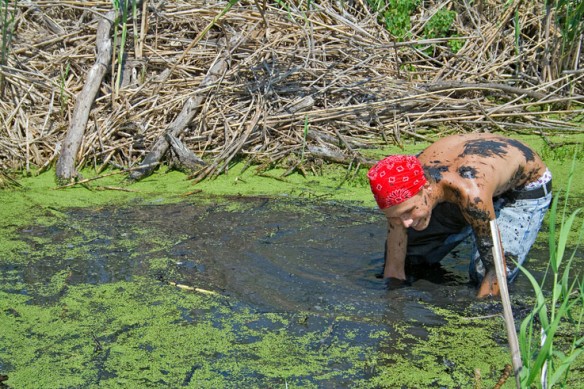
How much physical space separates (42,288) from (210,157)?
2.43m

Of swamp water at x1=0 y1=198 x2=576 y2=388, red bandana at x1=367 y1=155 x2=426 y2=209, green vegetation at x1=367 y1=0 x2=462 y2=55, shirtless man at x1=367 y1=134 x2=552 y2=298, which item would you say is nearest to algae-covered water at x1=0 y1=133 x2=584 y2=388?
swamp water at x1=0 y1=198 x2=576 y2=388

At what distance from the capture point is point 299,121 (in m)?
6.82

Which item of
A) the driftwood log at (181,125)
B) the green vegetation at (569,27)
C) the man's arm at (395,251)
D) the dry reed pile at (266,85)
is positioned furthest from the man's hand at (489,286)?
the green vegetation at (569,27)

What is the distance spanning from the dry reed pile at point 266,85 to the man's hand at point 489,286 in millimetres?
2382

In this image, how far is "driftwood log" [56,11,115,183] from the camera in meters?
6.44

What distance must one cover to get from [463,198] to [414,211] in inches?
8.8

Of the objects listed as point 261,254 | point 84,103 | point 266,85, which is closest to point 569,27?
point 266,85

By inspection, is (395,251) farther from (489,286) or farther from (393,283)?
(489,286)

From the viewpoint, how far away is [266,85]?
7.02 meters

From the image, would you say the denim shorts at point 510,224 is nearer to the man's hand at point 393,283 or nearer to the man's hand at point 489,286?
the man's hand at point 489,286

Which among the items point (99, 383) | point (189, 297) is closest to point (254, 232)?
point (189, 297)

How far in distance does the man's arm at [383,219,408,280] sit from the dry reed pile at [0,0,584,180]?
6.65 feet

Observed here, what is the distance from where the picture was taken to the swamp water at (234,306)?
3.68 meters

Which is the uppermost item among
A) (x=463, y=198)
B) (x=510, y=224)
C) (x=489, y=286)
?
(x=463, y=198)
